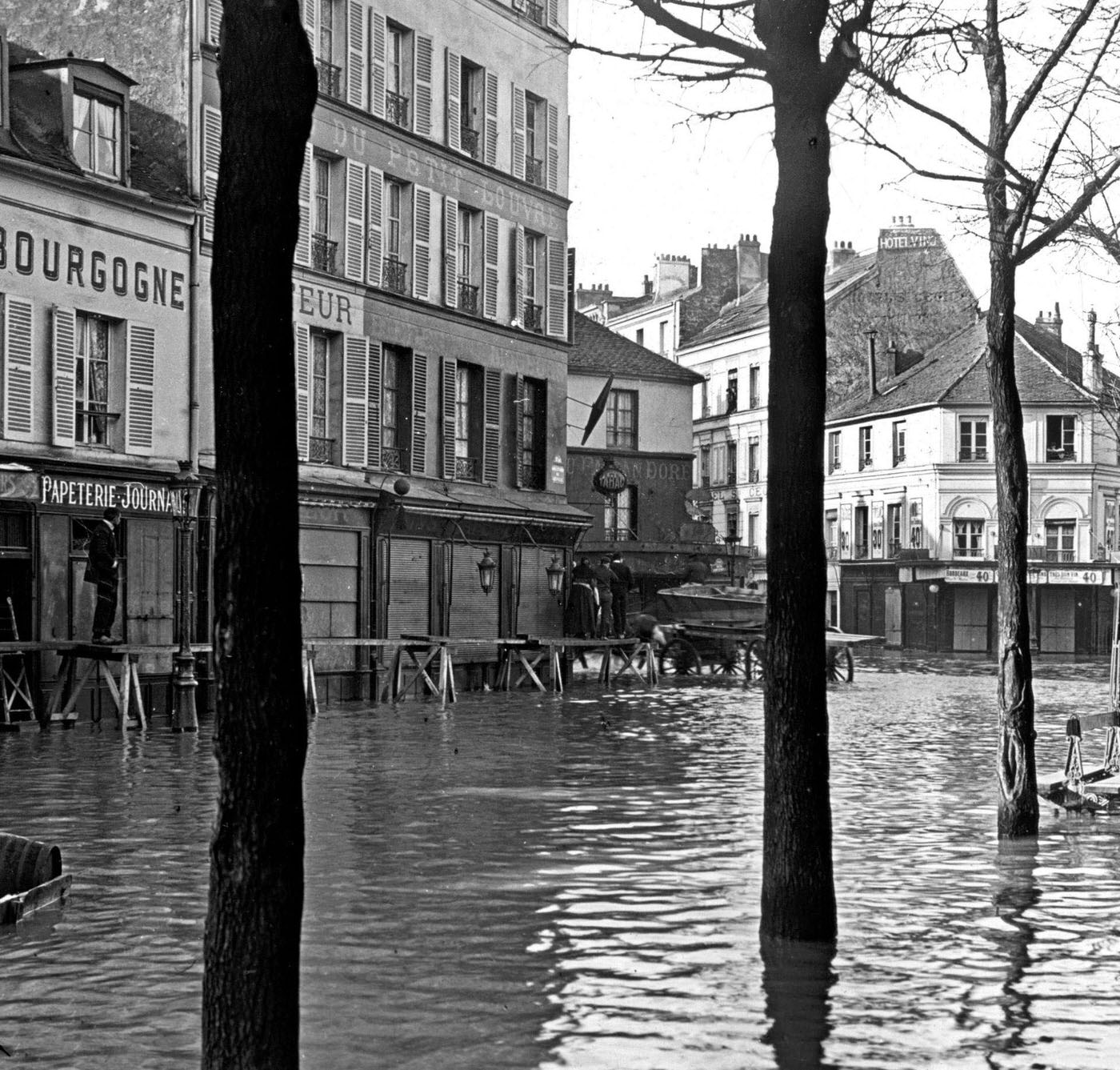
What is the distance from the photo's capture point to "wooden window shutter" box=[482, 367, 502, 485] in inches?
1421

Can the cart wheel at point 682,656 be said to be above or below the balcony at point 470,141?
below

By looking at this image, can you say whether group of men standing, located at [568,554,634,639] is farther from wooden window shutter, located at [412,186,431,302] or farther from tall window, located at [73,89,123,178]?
tall window, located at [73,89,123,178]

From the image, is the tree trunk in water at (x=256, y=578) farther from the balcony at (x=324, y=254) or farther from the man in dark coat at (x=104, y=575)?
the balcony at (x=324, y=254)

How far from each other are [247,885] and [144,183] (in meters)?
23.6

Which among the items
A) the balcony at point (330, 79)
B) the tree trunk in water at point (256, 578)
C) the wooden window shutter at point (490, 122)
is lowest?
the tree trunk in water at point (256, 578)

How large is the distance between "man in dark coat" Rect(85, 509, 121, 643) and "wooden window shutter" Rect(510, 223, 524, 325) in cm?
1574

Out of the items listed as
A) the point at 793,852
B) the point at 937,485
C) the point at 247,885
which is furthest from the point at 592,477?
the point at 247,885

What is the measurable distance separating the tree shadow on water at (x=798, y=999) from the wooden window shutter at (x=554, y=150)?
31502 mm

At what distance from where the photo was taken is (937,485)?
66.1 m

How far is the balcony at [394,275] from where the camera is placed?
3297 cm

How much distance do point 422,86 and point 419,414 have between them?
19.4 ft

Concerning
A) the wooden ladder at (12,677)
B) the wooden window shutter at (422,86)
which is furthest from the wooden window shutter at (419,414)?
the wooden ladder at (12,677)

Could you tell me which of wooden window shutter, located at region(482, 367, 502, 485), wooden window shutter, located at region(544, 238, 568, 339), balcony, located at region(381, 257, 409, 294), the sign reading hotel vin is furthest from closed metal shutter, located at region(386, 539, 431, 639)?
the sign reading hotel vin

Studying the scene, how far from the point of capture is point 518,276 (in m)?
37.7
